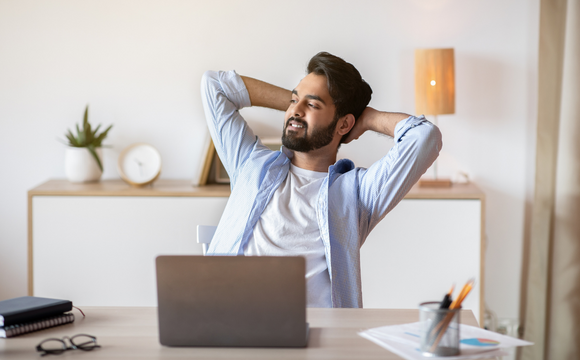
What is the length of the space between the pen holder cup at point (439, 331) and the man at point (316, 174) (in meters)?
0.66

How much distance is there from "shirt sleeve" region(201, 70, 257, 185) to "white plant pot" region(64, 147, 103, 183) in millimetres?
1181

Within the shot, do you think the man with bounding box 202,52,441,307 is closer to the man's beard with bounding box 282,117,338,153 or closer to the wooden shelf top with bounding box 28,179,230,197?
the man's beard with bounding box 282,117,338,153

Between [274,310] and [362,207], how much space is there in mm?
782

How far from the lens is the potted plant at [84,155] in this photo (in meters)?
2.86

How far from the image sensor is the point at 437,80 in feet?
8.81

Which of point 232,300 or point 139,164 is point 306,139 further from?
point 139,164

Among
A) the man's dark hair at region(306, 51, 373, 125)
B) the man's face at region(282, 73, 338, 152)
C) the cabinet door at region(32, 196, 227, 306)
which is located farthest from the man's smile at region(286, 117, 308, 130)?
the cabinet door at region(32, 196, 227, 306)

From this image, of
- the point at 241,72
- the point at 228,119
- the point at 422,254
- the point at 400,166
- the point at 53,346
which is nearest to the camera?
the point at 53,346

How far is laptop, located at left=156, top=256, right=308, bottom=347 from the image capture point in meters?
0.97

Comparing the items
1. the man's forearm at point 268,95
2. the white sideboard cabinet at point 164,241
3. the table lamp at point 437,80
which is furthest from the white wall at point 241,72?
the man's forearm at point 268,95

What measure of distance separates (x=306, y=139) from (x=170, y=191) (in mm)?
1066

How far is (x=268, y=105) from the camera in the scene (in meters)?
1.98

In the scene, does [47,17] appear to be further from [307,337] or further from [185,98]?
[307,337]

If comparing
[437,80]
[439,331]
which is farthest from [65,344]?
[437,80]
